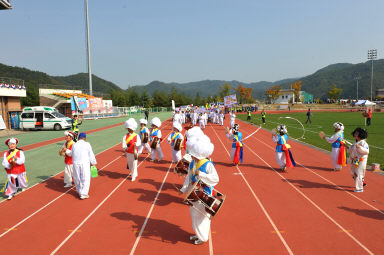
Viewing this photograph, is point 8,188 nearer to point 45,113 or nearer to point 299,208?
point 299,208

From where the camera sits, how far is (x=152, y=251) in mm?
4348

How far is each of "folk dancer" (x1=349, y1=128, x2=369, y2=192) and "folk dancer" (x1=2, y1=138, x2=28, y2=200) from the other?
9.21m

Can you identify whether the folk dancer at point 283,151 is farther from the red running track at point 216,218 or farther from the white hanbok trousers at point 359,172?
the white hanbok trousers at point 359,172

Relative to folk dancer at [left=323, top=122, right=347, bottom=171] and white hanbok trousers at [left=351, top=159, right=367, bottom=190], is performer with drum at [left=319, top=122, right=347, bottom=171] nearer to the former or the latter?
folk dancer at [left=323, top=122, right=347, bottom=171]

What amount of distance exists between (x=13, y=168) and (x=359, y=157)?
9.56 metres

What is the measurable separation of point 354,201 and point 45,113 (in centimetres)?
2627

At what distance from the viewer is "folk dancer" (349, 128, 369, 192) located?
269 inches

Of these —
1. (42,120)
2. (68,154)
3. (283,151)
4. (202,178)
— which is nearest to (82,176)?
(68,154)

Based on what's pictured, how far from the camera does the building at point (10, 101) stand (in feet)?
81.5

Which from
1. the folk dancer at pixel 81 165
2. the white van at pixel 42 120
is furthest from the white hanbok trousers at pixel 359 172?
the white van at pixel 42 120

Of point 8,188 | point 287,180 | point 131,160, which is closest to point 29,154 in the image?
point 8,188

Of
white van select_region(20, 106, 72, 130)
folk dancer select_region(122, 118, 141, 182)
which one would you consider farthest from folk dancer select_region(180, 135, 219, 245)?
white van select_region(20, 106, 72, 130)

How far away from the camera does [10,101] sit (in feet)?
86.4

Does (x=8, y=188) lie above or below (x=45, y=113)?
below
